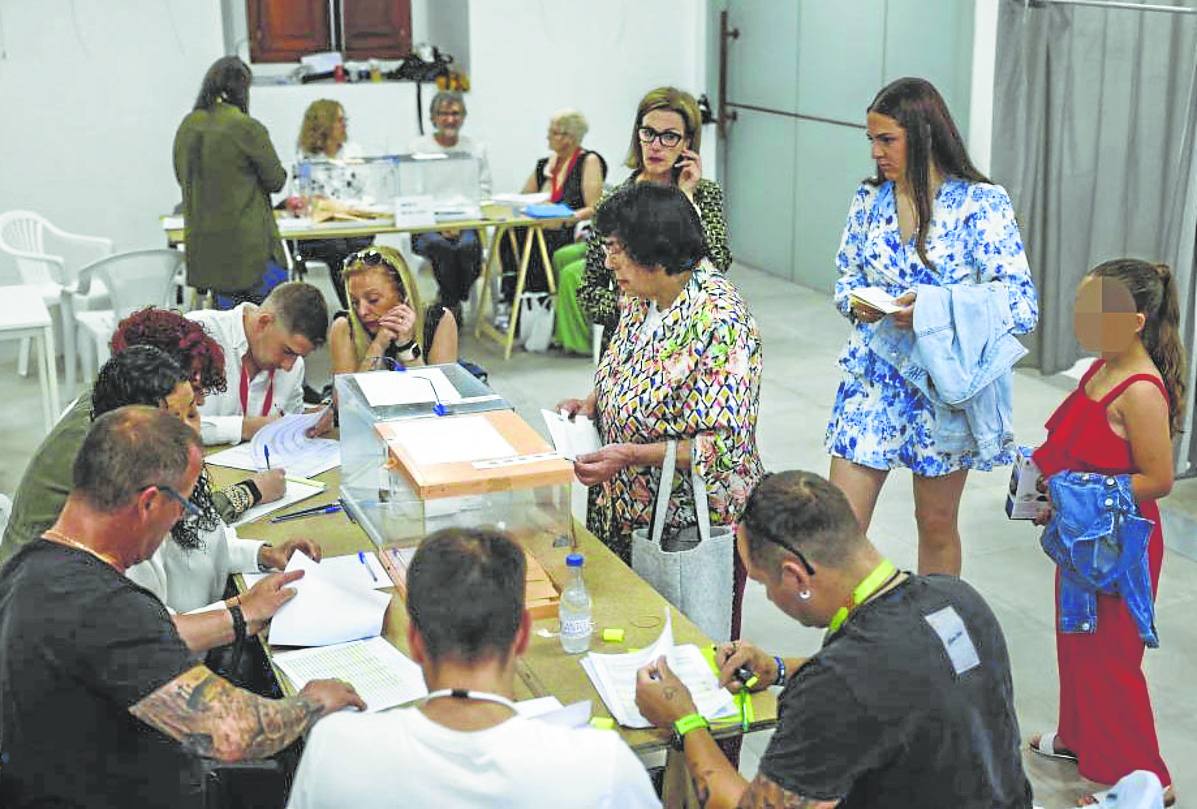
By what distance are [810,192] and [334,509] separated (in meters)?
6.60

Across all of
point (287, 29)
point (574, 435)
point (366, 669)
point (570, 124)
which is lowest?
point (366, 669)

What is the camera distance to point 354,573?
Result: 3.40 meters

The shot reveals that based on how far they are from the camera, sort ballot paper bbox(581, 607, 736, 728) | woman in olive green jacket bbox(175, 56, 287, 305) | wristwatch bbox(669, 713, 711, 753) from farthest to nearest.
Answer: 1. woman in olive green jacket bbox(175, 56, 287, 305)
2. ballot paper bbox(581, 607, 736, 728)
3. wristwatch bbox(669, 713, 711, 753)

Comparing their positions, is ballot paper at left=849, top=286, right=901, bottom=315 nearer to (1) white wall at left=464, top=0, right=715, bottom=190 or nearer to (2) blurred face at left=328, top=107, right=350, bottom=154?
(2) blurred face at left=328, top=107, right=350, bottom=154

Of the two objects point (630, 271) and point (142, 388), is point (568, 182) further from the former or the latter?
point (142, 388)

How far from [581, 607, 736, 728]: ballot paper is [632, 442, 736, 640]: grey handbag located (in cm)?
45

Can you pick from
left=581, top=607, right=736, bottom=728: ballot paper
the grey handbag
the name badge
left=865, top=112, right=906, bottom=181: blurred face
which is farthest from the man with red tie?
the name badge

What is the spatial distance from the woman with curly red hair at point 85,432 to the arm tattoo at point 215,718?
76cm

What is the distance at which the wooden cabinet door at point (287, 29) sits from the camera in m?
10.4

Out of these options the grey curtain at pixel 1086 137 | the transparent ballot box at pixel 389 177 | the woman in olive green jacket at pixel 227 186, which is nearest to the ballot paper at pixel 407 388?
the woman in olive green jacket at pixel 227 186

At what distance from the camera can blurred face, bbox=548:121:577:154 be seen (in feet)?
27.7

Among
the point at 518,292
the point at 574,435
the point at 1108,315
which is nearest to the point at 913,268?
the point at 1108,315

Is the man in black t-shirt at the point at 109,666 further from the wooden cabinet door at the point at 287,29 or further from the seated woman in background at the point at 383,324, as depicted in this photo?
the wooden cabinet door at the point at 287,29

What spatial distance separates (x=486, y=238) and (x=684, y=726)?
6.52 metres
